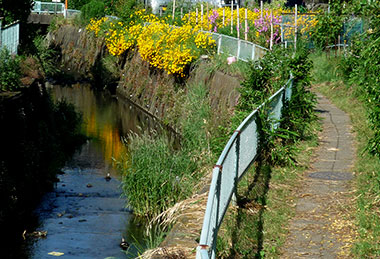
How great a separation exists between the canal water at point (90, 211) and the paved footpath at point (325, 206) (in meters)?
2.36

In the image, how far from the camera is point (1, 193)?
14.4 m

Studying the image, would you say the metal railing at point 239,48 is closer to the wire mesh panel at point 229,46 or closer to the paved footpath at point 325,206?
the wire mesh panel at point 229,46

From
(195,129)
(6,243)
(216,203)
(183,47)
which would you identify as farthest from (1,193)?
(183,47)

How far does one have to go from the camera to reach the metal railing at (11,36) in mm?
20438

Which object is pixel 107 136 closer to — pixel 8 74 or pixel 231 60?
pixel 231 60

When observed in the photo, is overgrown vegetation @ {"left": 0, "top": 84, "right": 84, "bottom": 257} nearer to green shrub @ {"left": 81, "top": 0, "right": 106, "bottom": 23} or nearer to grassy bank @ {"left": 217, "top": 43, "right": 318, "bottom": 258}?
grassy bank @ {"left": 217, "top": 43, "right": 318, "bottom": 258}

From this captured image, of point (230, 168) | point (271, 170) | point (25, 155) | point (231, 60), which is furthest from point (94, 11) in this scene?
point (230, 168)

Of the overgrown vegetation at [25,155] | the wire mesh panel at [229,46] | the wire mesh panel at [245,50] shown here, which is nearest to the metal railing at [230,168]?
the overgrown vegetation at [25,155]

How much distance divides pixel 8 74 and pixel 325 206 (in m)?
10.5

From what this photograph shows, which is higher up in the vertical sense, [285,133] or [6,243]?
[285,133]

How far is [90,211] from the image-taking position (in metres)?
15.4

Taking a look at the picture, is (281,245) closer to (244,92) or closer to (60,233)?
(244,92)

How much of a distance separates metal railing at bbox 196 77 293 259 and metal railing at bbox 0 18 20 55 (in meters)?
10.7

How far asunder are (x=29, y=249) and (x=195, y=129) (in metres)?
5.25
